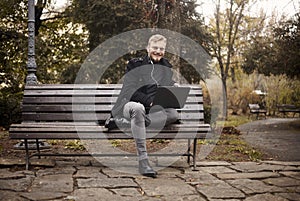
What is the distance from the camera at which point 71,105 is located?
5.09 m

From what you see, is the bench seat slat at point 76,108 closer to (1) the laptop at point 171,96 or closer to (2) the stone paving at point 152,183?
(1) the laptop at point 171,96

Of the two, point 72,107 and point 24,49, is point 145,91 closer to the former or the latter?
point 72,107

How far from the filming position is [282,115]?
2023 centimetres

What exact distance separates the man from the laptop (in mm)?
67

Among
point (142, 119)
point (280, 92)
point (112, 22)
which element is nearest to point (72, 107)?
point (142, 119)

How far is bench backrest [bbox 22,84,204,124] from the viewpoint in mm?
5012

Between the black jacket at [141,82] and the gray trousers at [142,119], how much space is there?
0.45ft

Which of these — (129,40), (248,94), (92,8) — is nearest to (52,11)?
(92,8)

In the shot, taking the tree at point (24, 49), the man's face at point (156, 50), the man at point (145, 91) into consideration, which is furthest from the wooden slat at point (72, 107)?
the tree at point (24, 49)

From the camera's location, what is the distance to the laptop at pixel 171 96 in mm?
4445

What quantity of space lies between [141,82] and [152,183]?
127 cm

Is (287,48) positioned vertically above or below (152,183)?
above

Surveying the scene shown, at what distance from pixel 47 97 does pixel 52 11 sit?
12.5 m

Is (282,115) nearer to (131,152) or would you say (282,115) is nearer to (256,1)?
(256,1)
